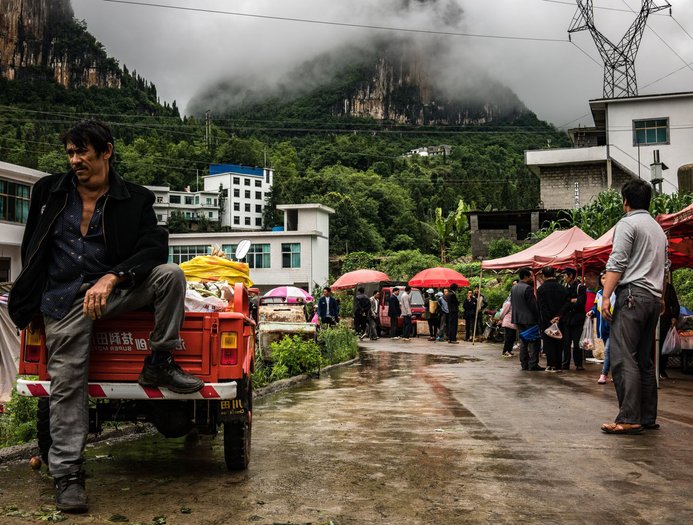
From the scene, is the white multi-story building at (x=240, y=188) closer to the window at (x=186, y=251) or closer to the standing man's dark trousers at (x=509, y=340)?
the window at (x=186, y=251)

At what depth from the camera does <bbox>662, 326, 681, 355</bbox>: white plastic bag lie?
12.7m

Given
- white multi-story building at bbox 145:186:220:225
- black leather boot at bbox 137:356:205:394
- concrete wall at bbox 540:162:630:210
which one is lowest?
black leather boot at bbox 137:356:205:394

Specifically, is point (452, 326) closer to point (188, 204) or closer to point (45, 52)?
point (188, 204)

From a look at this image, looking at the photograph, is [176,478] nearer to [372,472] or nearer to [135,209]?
[372,472]

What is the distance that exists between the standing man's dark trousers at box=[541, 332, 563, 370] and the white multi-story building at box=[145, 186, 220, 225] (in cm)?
9729

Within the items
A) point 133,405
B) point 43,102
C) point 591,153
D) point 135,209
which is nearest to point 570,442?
point 133,405

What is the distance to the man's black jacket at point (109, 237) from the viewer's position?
4.50 m

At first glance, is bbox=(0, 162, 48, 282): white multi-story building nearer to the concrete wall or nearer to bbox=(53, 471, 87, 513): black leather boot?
bbox=(53, 471, 87, 513): black leather boot

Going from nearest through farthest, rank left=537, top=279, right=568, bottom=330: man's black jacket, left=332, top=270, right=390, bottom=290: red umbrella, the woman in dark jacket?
1. left=537, top=279, right=568, bottom=330: man's black jacket
2. the woman in dark jacket
3. left=332, top=270, right=390, bottom=290: red umbrella

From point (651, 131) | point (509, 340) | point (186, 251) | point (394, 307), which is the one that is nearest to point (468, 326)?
point (394, 307)

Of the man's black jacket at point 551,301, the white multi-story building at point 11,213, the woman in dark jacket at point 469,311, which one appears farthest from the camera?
the white multi-story building at point 11,213

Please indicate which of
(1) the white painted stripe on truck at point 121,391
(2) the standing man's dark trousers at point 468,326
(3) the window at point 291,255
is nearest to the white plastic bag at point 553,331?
(1) the white painted stripe on truck at point 121,391

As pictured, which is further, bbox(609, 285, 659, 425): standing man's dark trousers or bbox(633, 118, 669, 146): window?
bbox(633, 118, 669, 146): window

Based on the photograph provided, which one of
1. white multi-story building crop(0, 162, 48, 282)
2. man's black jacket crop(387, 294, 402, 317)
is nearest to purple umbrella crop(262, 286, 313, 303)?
man's black jacket crop(387, 294, 402, 317)
